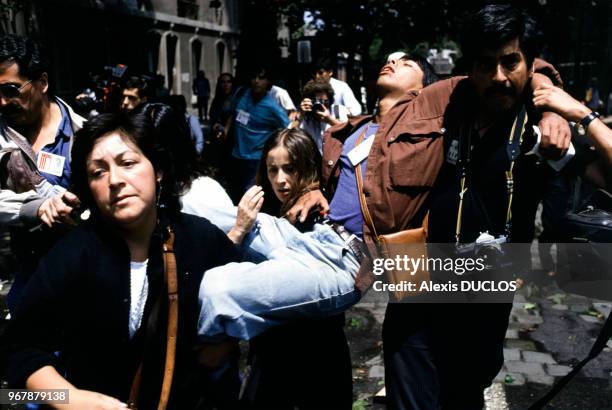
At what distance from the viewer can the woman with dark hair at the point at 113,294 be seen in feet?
6.06

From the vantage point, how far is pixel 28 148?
282 centimetres

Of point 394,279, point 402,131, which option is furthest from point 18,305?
point 402,131

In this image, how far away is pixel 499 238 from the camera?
7.95ft

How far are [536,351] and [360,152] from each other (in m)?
2.55

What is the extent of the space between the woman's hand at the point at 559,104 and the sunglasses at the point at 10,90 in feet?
7.16

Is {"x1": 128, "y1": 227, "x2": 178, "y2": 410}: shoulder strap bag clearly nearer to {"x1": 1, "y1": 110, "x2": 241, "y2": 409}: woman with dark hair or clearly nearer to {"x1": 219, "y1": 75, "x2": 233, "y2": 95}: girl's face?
{"x1": 1, "y1": 110, "x2": 241, "y2": 409}: woman with dark hair

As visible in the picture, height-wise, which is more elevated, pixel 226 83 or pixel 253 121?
pixel 226 83

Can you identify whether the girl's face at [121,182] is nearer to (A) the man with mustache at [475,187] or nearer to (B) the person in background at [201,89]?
(A) the man with mustache at [475,187]

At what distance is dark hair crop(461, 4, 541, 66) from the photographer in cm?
232

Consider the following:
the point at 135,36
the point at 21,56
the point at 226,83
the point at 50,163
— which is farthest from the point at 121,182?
the point at 135,36

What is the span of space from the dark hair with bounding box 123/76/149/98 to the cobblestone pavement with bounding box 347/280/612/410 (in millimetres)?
2308

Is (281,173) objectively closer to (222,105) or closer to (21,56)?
(21,56)

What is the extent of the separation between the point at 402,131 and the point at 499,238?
57 cm

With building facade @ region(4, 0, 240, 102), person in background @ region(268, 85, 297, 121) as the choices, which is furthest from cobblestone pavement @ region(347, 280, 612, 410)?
building facade @ region(4, 0, 240, 102)
